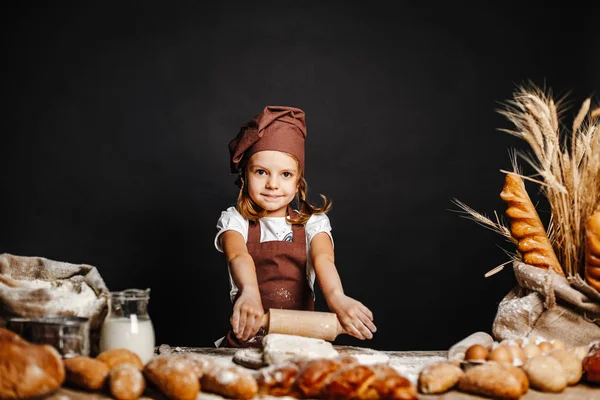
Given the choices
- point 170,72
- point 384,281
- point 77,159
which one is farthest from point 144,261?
point 384,281

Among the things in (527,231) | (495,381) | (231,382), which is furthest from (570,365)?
(231,382)

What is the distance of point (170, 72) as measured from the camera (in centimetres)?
310

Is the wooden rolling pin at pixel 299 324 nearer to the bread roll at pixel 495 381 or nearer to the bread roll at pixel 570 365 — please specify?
the bread roll at pixel 495 381

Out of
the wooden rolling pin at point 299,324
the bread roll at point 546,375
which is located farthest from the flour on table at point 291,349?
the bread roll at point 546,375

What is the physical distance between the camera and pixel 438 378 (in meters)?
1.41

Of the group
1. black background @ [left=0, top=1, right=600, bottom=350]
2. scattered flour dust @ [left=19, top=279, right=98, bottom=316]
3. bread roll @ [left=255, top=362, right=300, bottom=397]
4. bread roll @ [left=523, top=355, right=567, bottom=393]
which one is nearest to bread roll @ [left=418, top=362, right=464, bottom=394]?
bread roll @ [left=523, top=355, right=567, bottom=393]

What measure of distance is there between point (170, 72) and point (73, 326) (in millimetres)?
1877

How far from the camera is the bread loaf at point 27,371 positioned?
1207mm

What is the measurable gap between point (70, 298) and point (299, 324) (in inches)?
23.7

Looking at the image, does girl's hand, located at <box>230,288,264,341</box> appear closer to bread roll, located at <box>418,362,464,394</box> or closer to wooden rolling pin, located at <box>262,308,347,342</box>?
wooden rolling pin, located at <box>262,308,347,342</box>

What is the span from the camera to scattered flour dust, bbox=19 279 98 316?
166cm

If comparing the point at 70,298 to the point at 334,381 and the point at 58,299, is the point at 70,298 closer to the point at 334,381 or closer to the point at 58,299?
the point at 58,299

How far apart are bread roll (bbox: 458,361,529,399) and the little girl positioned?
826 millimetres

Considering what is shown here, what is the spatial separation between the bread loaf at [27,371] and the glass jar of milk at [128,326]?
0.82 ft
